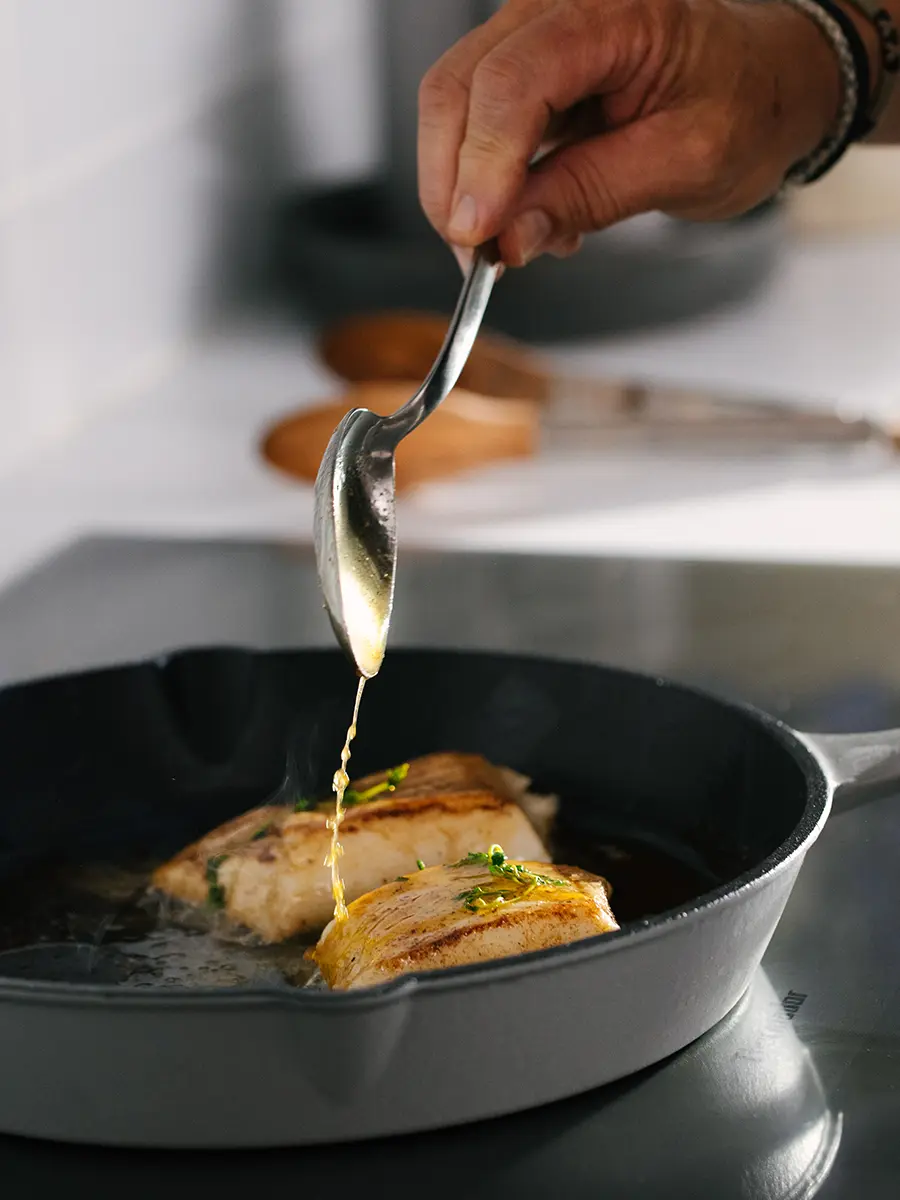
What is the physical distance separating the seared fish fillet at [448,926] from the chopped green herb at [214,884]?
9 cm

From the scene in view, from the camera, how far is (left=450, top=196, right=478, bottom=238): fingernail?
1.15 m

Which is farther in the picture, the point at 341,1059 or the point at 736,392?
the point at 736,392

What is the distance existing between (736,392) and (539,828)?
3.31 ft

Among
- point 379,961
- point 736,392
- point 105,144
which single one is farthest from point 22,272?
point 379,961

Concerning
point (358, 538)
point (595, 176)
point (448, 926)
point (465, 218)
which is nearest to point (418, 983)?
point (448, 926)

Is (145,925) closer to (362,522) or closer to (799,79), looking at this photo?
(362,522)

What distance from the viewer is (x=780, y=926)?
984 millimetres

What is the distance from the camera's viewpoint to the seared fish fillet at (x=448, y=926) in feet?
2.71

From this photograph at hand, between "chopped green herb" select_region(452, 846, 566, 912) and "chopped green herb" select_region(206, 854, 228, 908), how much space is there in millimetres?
157

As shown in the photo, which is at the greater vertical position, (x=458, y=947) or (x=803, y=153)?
(x=803, y=153)

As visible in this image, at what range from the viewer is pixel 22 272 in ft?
6.13

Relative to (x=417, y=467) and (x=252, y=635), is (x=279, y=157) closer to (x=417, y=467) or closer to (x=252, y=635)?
(x=417, y=467)

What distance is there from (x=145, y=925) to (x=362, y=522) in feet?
0.80

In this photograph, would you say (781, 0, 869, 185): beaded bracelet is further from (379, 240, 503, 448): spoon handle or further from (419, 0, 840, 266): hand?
(379, 240, 503, 448): spoon handle
